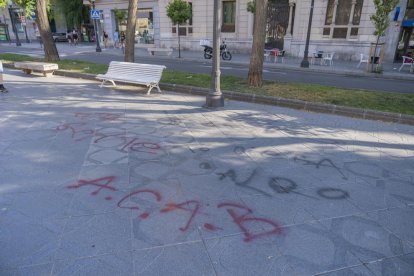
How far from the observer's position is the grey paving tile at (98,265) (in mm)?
2471

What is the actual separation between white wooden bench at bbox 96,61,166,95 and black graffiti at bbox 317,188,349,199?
6153 mm

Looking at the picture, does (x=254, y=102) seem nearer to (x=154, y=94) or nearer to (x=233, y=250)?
(x=154, y=94)

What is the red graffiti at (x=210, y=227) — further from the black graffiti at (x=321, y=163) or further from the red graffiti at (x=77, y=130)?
the red graffiti at (x=77, y=130)

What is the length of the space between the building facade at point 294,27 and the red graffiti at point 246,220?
20.1 meters

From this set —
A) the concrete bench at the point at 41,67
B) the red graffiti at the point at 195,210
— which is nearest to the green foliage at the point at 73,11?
the concrete bench at the point at 41,67

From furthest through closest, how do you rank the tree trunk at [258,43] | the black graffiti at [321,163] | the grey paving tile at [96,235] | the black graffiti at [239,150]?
the tree trunk at [258,43]
the black graffiti at [239,150]
the black graffiti at [321,163]
the grey paving tile at [96,235]

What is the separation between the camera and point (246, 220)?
3164 mm

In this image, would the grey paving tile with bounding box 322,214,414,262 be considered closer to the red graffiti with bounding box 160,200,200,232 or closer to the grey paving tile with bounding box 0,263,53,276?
the red graffiti with bounding box 160,200,200,232

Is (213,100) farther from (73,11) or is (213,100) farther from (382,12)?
(73,11)

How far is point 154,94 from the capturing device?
8891mm

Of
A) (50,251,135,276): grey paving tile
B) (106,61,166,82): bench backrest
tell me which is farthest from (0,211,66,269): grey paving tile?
(106,61,166,82): bench backrest

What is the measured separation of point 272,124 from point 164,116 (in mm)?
2379

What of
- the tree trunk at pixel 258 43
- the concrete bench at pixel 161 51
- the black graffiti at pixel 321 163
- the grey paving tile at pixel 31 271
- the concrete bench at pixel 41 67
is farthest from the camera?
the concrete bench at pixel 161 51

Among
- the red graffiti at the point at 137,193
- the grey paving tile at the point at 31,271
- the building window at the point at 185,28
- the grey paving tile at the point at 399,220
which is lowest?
the grey paving tile at the point at 31,271
